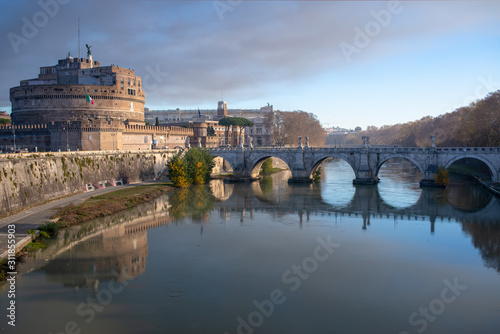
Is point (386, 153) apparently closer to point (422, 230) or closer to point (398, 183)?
point (398, 183)

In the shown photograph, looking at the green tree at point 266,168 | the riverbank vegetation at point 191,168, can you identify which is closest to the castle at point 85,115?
the green tree at point 266,168

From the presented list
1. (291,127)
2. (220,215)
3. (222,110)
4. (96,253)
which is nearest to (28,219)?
(96,253)

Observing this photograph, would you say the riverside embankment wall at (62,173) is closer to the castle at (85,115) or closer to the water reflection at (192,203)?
the castle at (85,115)

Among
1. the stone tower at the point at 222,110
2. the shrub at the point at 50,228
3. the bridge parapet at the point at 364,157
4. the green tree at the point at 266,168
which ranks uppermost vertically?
the stone tower at the point at 222,110

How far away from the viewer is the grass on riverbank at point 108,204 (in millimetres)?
24297

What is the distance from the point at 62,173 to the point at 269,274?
2067 centimetres

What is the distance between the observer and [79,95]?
5347 cm

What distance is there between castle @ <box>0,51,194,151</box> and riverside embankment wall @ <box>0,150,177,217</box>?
11.2ft

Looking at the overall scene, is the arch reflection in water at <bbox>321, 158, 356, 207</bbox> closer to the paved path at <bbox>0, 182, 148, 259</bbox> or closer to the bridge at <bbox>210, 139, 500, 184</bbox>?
the bridge at <bbox>210, 139, 500, 184</bbox>

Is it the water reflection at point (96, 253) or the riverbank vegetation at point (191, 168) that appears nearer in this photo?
the water reflection at point (96, 253)

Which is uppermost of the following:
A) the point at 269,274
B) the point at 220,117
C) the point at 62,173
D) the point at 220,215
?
the point at 220,117

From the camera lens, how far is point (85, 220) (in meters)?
25.0

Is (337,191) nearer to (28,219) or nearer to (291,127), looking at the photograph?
(28,219)

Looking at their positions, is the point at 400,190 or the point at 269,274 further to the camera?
the point at 400,190
